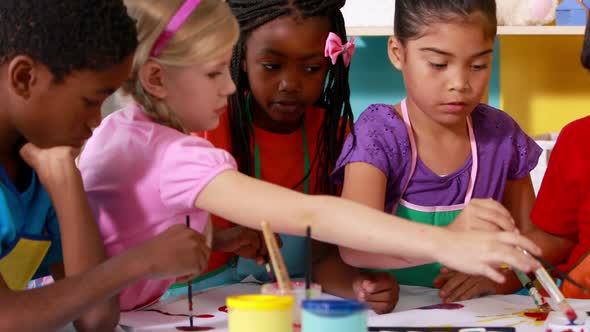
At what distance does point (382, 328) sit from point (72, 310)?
0.39 meters

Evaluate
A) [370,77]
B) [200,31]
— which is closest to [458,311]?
[200,31]

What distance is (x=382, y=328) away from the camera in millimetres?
1079

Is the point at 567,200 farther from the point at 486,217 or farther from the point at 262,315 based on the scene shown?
the point at 262,315

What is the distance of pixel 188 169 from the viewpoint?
1.13 m

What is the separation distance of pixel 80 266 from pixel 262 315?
38 cm

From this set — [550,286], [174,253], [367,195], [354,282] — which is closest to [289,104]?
[367,195]

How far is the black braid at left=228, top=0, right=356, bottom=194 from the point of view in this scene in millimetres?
1621

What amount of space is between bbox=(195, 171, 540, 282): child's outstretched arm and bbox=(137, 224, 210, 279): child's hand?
0.19ft

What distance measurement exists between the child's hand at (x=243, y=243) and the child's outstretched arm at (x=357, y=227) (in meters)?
0.24

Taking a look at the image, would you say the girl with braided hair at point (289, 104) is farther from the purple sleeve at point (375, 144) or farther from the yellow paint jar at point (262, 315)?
the yellow paint jar at point (262, 315)

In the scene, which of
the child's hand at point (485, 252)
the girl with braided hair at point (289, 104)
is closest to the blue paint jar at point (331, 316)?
the child's hand at point (485, 252)

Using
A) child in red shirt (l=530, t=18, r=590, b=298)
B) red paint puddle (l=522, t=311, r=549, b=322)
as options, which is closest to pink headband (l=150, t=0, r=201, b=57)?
red paint puddle (l=522, t=311, r=549, b=322)

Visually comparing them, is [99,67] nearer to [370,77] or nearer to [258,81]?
[258,81]

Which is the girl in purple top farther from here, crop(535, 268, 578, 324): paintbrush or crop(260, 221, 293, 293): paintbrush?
crop(260, 221, 293, 293): paintbrush
